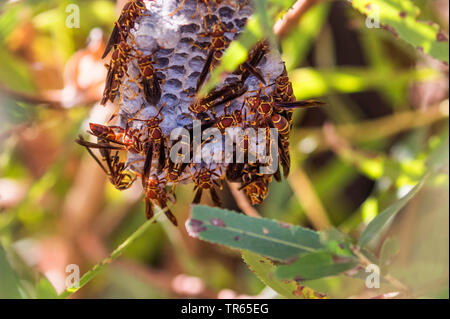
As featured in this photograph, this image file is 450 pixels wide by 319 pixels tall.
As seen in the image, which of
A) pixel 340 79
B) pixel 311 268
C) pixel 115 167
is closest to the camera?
pixel 311 268

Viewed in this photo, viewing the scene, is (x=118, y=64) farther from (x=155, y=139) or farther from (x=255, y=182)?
(x=255, y=182)

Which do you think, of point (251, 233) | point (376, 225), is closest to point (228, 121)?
point (251, 233)

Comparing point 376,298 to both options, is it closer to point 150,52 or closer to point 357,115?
point 150,52

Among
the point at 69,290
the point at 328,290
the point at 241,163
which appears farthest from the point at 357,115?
the point at 69,290

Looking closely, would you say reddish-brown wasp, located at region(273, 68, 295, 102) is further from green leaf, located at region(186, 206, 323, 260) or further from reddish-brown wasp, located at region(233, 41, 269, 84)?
green leaf, located at region(186, 206, 323, 260)

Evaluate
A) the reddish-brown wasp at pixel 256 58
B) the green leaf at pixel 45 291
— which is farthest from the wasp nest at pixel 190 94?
the green leaf at pixel 45 291

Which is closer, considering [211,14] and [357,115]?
[211,14]

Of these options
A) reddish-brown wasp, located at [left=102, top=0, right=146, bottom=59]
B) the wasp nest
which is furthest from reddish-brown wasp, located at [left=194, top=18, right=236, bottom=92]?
reddish-brown wasp, located at [left=102, top=0, right=146, bottom=59]
